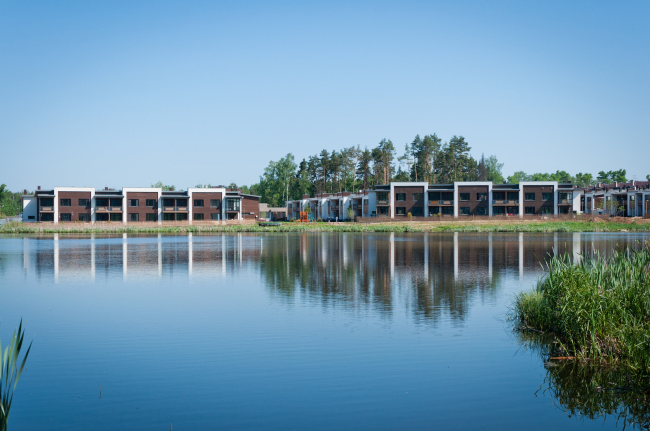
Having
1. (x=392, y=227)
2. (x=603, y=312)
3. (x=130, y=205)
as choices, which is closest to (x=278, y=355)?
(x=603, y=312)

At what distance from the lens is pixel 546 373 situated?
10.0 m

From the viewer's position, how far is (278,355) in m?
11.2

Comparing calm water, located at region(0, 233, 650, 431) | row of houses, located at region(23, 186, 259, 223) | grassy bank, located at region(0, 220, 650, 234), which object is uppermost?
row of houses, located at region(23, 186, 259, 223)

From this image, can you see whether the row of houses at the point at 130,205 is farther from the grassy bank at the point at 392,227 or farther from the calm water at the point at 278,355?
the calm water at the point at 278,355

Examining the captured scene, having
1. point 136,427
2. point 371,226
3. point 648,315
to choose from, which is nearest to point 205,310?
point 136,427

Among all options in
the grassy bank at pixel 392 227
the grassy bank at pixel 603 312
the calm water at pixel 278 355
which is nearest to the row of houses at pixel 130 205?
the grassy bank at pixel 392 227

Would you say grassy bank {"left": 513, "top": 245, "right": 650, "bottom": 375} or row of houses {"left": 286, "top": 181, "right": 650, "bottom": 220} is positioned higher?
row of houses {"left": 286, "top": 181, "right": 650, "bottom": 220}

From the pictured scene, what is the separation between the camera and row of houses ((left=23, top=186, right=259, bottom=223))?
3344 inches

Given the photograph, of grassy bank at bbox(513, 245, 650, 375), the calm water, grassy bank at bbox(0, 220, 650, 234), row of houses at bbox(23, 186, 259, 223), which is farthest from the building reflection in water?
row of houses at bbox(23, 186, 259, 223)

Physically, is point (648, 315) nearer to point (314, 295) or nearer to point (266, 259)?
point (314, 295)

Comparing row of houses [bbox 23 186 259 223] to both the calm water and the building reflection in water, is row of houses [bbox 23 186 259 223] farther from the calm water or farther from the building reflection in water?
the calm water

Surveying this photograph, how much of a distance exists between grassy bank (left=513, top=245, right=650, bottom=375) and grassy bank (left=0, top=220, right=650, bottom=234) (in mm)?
58339

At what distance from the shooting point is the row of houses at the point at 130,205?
279 feet

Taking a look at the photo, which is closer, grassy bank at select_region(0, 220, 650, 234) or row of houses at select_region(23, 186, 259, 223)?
grassy bank at select_region(0, 220, 650, 234)
